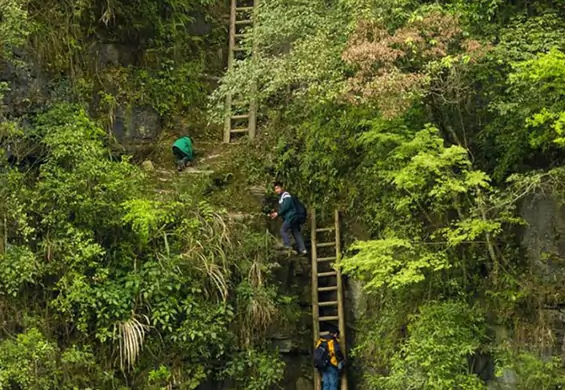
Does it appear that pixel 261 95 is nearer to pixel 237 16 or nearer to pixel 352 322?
pixel 352 322

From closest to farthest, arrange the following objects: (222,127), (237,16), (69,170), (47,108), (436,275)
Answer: (436,275), (69,170), (47,108), (222,127), (237,16)


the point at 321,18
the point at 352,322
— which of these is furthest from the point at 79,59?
the point at 352,322

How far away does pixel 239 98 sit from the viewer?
12.8 m

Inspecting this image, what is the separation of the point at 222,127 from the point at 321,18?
4.51 m

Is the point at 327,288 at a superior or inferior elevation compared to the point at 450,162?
inferior

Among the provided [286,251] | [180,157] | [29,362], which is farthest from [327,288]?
[29,362]

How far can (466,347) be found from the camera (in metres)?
9.18

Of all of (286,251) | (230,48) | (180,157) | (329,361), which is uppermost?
(230,48)

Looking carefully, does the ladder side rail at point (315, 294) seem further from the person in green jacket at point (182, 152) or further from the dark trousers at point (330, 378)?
the person in green jacket at point (182, 152)

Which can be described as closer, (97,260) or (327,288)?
(97,260)

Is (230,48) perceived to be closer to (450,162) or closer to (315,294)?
(315,294)

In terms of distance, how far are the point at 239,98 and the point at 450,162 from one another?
14.5 ft

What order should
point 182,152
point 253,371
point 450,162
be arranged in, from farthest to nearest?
point 182,152 → point 253,371 → point 450,162

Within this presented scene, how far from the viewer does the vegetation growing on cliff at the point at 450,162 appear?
923cm
